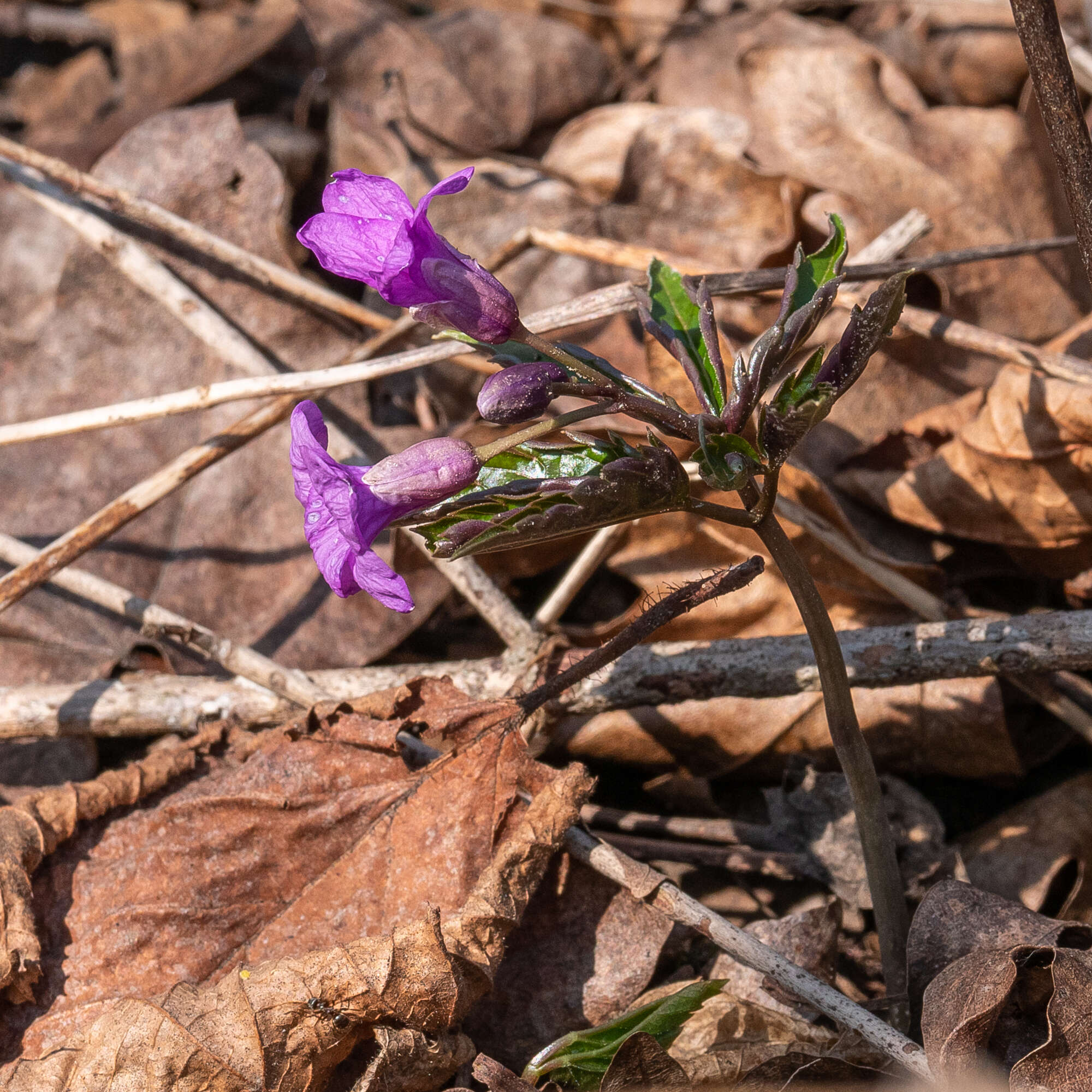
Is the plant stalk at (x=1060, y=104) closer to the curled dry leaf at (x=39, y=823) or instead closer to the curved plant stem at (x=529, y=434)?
the curved plant stem at (x=529, y=434)

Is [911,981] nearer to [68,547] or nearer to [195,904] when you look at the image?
[195,904]

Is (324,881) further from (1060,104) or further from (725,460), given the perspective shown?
(1060,104)

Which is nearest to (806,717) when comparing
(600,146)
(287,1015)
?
(287,1015)

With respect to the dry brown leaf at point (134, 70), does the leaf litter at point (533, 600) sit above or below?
below

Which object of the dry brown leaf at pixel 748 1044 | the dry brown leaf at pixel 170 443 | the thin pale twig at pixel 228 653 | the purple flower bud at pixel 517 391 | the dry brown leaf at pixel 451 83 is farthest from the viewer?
the dry brown leaf at pixel 451 83

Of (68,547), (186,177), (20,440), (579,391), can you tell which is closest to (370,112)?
(186,177)

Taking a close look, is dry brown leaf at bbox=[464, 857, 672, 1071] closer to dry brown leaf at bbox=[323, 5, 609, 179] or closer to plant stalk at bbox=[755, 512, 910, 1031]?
plant stalk at bbox=[755, 512, 910, 1031]

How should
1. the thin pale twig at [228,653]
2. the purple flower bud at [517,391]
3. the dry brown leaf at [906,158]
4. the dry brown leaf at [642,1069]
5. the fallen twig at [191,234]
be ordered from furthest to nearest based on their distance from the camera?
1. the dry brown leaf at [906,158]
2. the fallen twig at [191,234]
3. the thin pale twig at [228,653]
4. the dry brown leaf at [642,1069]
5. the purple flower bud at [517,391]

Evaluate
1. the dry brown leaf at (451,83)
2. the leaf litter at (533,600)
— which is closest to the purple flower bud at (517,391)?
the leaf litter at (533,600)
